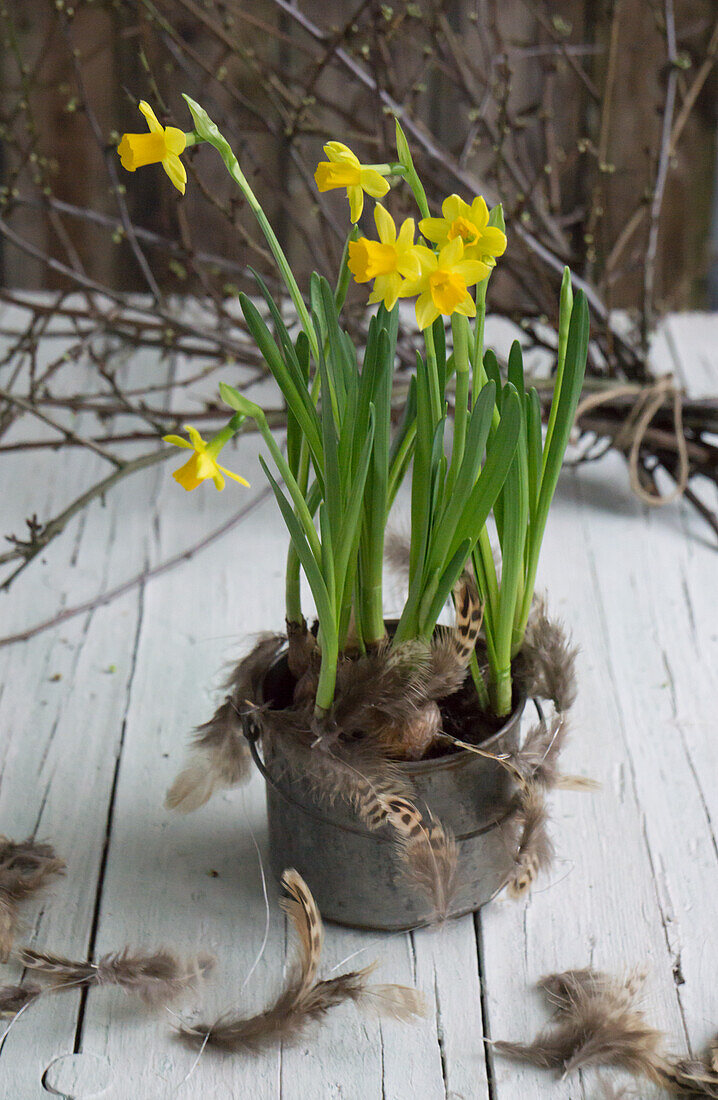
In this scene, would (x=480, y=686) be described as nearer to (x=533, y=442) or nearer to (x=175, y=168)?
(x=533, y=442)

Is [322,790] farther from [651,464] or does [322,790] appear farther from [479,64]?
[479,64]

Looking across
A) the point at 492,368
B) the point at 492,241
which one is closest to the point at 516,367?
the point at 492,368

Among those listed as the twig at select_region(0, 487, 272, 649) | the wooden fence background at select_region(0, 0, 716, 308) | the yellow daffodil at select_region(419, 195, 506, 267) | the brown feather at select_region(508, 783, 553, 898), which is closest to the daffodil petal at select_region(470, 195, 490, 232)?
the yellow daffodil at select_region(419, 195, 506, 267)

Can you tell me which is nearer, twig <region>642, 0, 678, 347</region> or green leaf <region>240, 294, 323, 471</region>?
green leaf <region>240, 294, 323, 471</region>

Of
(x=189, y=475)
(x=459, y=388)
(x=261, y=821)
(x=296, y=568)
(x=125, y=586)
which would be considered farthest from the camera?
(x=125, y=586)

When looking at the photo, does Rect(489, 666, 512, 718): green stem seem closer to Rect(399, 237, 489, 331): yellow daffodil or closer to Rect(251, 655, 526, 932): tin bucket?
Rect(251, 655, 526, 932): tin bucket

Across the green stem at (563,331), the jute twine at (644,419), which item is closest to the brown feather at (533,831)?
the green stem at (563,331)

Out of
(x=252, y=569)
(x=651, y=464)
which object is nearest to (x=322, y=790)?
(x=252, y=569)
